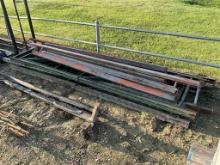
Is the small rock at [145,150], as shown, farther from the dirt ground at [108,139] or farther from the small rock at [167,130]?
the small rock at [167,130]

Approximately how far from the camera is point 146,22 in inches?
493

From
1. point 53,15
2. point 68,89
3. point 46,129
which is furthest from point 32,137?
point 53,15

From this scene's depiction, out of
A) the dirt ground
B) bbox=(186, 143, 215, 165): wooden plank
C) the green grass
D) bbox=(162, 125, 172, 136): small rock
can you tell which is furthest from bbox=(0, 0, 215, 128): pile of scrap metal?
the green grass

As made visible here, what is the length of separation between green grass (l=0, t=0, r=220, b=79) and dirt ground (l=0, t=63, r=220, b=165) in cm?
271

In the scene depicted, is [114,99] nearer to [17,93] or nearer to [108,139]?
[108,139]

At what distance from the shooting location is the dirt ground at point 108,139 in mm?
5859

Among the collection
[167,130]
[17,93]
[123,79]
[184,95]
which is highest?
[123,79]

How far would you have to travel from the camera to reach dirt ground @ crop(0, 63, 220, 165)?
586 centimetres

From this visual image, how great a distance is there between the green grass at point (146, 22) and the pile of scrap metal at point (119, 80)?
1.82m

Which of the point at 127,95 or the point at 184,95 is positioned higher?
the point at 184,95

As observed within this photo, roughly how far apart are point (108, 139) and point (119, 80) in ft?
5.45

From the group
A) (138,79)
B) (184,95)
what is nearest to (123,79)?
(138,79)

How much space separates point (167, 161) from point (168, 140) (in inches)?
22.0

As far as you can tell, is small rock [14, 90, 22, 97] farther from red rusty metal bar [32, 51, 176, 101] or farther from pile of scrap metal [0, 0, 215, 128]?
red rusty metal bar [32, 51, 176, 101]
